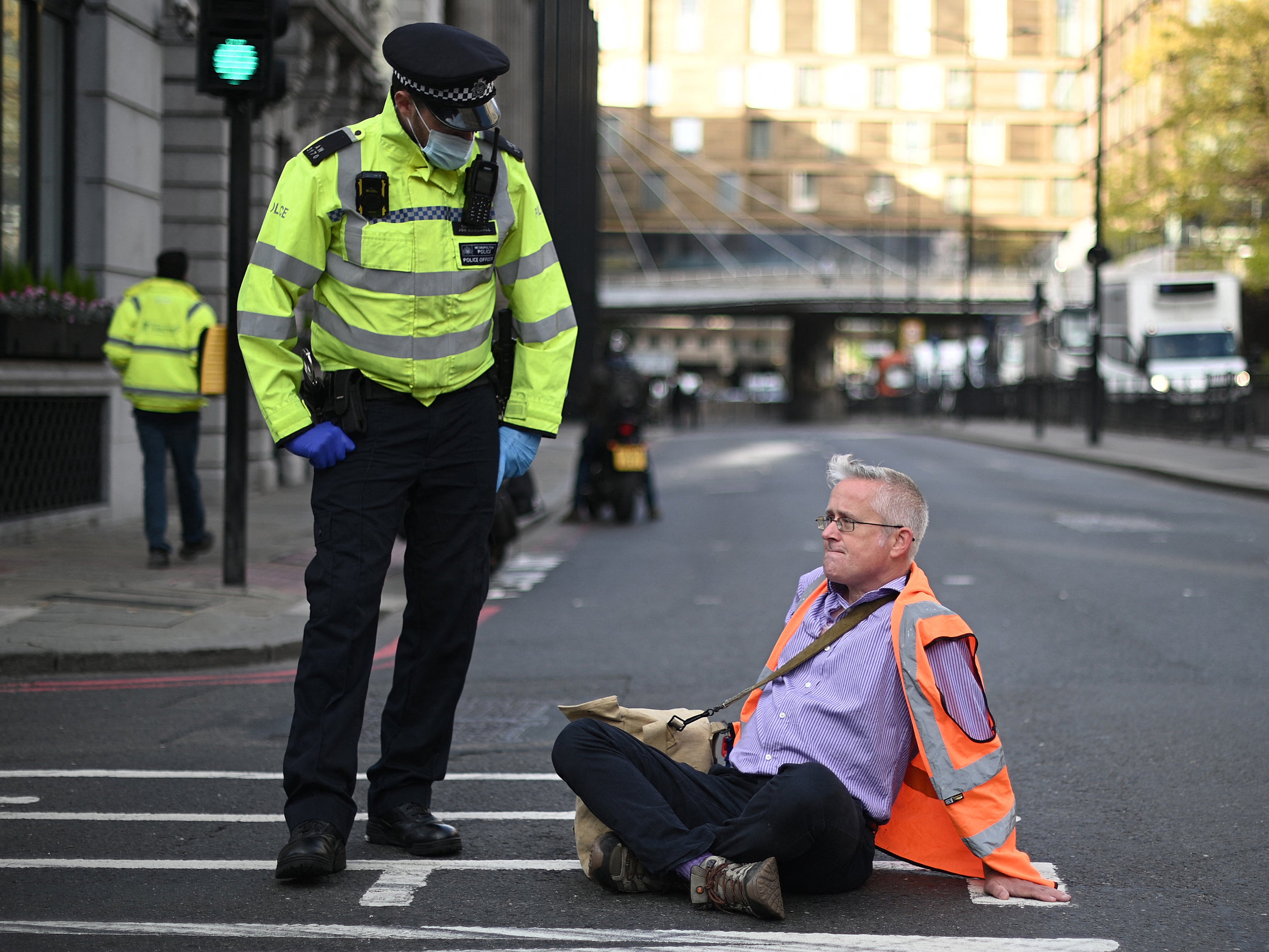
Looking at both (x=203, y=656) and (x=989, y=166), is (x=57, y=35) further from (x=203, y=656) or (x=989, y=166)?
(x=989, y=166)

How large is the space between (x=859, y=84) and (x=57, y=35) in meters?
84.7

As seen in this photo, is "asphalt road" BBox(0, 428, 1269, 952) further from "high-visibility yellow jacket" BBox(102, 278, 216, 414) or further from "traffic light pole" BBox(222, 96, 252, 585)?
"high-visibility yellow jacket" BBox(102, 278, 216, 414)

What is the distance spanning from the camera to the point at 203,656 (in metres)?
6.83

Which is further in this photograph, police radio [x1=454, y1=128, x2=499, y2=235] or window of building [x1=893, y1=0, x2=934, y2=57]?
window of building [x1=893, y1=0, x2=934, y2=57]

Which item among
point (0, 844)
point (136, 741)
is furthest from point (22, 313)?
point (0, 844)

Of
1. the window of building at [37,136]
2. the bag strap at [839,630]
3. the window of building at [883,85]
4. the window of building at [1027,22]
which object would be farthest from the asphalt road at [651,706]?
the window of building at [1027,22]

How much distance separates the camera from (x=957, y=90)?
92.6 m

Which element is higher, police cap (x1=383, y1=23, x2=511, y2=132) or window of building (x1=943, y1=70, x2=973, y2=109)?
window of building (x1=943, y1=70, x2=973, y2=109)

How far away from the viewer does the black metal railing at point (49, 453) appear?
10.4 meters

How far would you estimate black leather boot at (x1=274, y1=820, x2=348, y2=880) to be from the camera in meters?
3.59

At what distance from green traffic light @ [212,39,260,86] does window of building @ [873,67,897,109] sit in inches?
3476

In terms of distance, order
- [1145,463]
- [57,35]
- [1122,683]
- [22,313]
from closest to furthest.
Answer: [1122,683] → [22,313] → [57,35] → [1145,463]

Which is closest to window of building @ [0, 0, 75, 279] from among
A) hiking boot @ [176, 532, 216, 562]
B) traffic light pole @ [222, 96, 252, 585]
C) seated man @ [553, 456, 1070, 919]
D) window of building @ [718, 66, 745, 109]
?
hiking boot @ [176, 532, 216, 562]

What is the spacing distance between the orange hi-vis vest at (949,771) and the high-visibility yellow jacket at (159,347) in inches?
262
